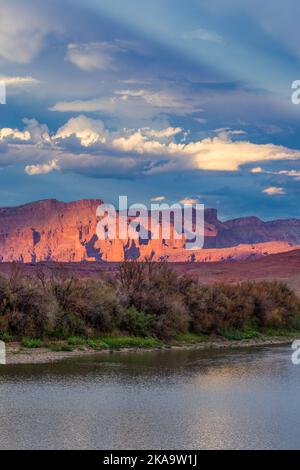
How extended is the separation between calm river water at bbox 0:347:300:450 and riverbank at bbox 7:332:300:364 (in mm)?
1682

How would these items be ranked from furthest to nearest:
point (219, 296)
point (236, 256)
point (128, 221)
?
point (128, 221) → point (236, 256) → point (219, 296)

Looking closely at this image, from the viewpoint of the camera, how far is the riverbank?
38094 millimetres

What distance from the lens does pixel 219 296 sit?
185 ft

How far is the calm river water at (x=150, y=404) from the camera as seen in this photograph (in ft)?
67.8

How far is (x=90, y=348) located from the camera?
42.9 meters

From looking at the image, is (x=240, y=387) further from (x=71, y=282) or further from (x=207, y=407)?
(x=71, y=282)

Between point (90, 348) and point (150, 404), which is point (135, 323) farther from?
point (150, 404)

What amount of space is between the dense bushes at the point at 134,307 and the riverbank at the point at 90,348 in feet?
3.95

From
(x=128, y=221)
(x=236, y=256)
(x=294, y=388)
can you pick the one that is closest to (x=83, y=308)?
(x=294, y=388)

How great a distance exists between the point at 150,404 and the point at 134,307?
22465mm

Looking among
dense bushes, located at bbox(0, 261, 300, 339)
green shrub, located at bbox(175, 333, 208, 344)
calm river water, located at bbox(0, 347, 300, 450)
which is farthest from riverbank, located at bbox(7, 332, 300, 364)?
calm river water, located at bbox(0, 347, 300, 450)

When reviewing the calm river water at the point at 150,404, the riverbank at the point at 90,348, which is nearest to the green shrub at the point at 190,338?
the riverbank at the point at 90,348

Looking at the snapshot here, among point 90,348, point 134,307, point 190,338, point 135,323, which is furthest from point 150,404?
point 190,338

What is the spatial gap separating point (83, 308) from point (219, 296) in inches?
580
